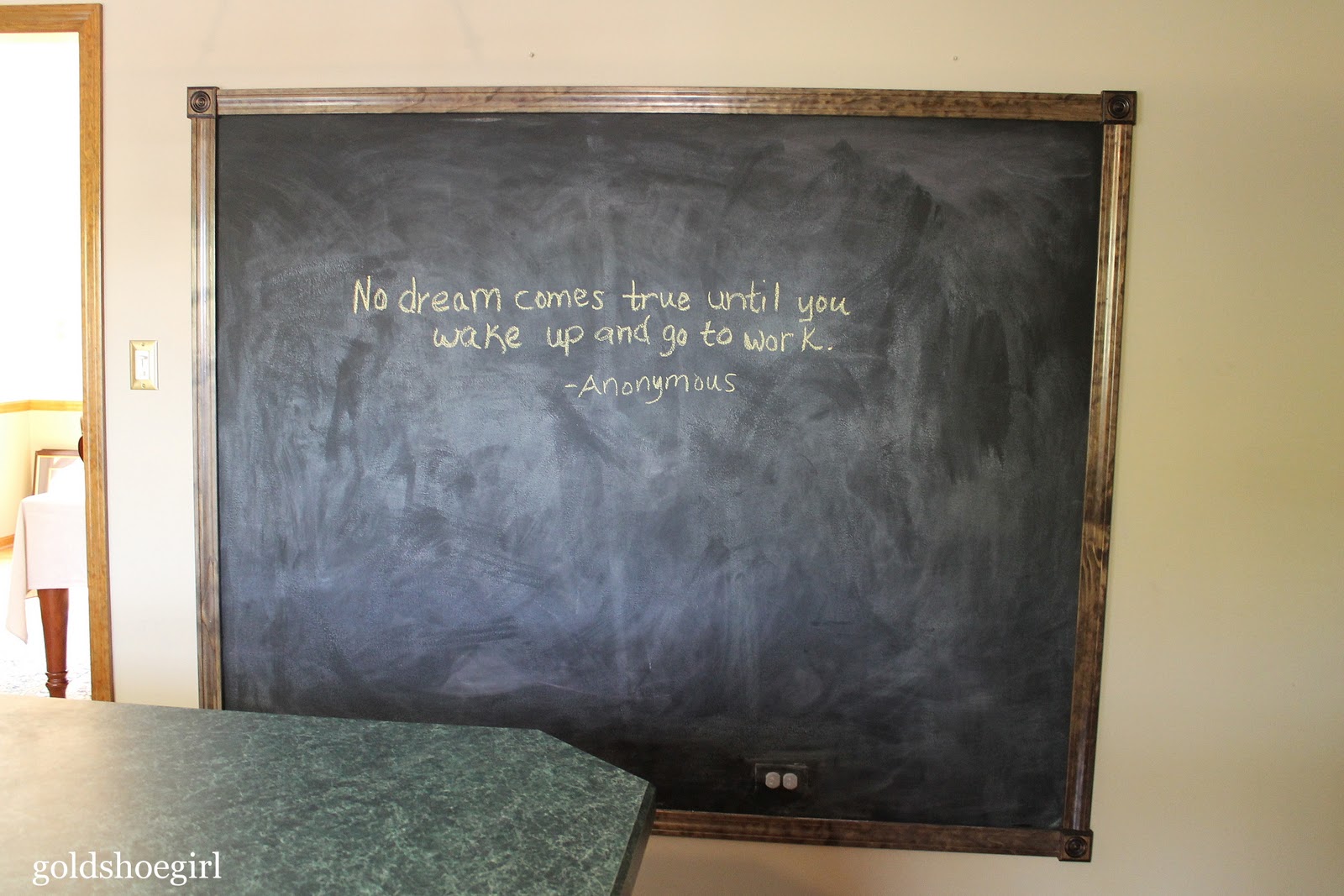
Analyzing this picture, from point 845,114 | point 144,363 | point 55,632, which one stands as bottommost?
point 55,632

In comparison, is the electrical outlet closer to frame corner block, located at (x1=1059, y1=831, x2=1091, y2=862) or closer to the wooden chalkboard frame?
the wooden chalkboard frame

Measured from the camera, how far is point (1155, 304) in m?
1.81

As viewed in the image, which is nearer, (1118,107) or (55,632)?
(1118,107)

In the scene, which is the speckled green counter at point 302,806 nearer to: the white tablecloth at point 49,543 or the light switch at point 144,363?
the light switch at point 144,363

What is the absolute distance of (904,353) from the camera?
71.1 inches

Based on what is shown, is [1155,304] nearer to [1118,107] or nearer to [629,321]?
[1118,107]

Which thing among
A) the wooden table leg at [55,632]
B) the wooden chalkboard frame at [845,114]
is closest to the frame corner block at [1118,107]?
the wooden chalkboard frame at [845,114]

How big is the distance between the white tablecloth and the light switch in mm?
1201

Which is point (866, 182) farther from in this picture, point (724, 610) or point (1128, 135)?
point (724, 610)

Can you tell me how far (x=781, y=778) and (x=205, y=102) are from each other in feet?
6.77

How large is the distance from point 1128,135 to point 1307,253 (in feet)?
1.60

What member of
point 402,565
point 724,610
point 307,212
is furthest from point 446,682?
point 307,212

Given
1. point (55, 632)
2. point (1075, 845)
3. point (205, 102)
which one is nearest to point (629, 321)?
point (205, 102)

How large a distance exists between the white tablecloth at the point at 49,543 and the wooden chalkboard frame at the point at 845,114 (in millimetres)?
1292
